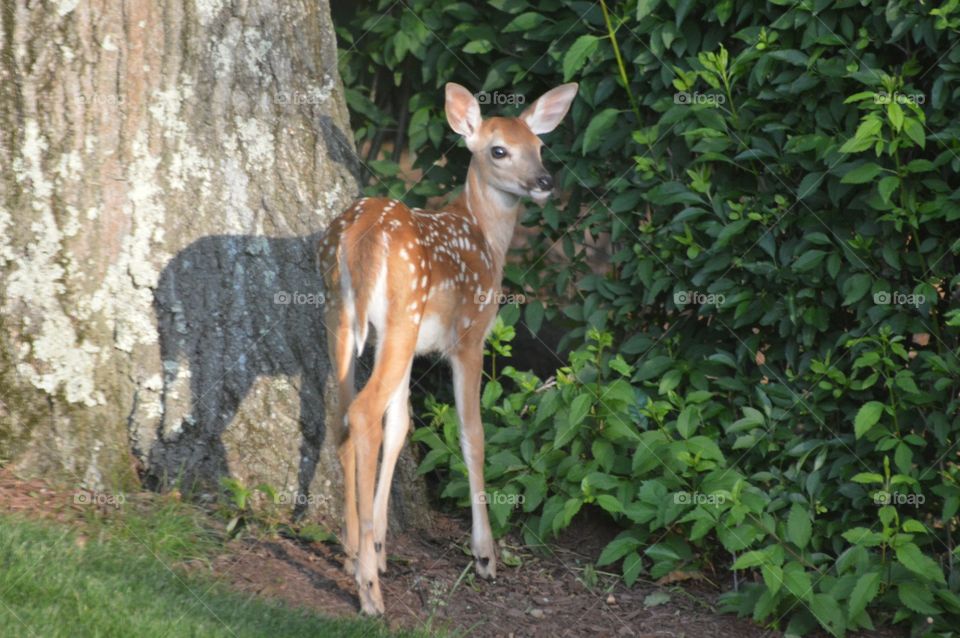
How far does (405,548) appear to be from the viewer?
5.68 meters

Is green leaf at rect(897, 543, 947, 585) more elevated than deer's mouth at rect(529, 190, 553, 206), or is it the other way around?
deer's mouth at rect(529, 190, 553, 206)

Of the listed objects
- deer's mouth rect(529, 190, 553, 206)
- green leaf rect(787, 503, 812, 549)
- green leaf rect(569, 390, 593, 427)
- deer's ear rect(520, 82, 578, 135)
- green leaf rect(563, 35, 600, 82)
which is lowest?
green leaf rect(787, 503, 812, 549)

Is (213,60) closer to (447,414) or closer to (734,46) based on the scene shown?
(447,414)

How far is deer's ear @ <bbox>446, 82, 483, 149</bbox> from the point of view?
5.91 metres

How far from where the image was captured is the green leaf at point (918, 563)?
481 centimetres

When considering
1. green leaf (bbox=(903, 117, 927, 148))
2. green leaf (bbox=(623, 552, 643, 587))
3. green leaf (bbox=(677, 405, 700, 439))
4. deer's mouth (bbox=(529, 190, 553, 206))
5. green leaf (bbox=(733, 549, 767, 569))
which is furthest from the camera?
deer's mouth (bbox=(529, 190, 553, 206))

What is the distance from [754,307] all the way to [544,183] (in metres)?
1.14

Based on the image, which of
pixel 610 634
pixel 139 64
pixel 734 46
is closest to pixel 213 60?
pixel 139 64

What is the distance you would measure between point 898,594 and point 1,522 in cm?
350

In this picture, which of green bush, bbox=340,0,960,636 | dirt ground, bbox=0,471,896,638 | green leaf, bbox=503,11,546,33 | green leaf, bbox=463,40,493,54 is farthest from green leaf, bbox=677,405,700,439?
green leaf, bbox=463,40,493,54

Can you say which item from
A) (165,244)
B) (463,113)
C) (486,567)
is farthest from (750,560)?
(165,244)

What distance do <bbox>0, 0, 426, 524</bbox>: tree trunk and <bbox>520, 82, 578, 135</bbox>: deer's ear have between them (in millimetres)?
1072

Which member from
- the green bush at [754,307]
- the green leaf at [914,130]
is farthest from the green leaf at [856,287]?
the green leaf at [914,130]

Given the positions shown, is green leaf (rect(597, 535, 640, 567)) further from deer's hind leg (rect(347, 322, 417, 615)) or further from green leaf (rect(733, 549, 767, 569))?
deer's hind leg (rect(347, 322, 417, 615))
